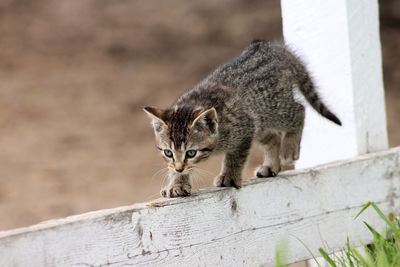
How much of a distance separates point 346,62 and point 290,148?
517 mm

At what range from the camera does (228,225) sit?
9.82 feet

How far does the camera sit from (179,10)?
8133mm

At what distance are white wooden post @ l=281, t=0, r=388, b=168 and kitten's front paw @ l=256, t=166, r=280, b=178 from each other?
0.24m

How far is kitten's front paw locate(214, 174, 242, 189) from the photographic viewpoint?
3.14 metres

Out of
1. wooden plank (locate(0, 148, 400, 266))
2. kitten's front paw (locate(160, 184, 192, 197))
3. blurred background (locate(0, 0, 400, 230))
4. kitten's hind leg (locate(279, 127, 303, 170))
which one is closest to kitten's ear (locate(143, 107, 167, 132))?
kitten's front paw (locate(160, 184, 192, 197))

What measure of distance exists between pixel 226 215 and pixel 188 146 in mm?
413

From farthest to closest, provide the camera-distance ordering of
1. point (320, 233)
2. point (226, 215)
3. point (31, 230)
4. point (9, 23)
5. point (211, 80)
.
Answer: point (9, 23), point (211, 80), point (320, 233), point (226, 215), point (31, 230)

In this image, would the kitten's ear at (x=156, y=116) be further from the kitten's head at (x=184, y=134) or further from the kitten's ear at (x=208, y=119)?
the kitten's ear at (x=208, y=119)

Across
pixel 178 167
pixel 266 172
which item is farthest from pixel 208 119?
pixel 266 172

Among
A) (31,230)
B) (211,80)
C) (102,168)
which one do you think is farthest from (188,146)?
(102,168)

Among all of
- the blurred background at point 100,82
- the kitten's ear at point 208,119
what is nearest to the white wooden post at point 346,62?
the kitten's ear at point 208,119

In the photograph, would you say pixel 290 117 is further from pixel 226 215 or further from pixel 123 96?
pixel 123 96

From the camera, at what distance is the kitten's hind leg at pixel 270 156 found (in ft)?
11.4

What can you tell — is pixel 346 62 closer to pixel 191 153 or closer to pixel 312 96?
pixel 312 96
